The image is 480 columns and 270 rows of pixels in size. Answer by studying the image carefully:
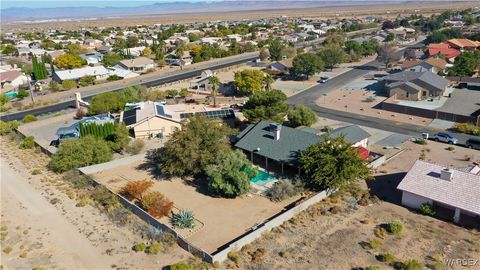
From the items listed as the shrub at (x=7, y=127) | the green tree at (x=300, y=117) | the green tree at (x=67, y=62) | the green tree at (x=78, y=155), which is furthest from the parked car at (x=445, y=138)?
the green tree at (x=67, y=62)

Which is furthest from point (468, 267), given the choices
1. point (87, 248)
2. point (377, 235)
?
point (87, 248)

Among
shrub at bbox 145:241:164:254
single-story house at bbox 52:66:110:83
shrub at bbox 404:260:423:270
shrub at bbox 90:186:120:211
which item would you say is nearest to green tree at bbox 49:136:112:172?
shrub at bbox 90:186:120:211

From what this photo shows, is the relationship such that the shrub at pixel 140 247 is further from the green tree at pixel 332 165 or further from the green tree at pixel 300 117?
the green tree at pixel 300 117

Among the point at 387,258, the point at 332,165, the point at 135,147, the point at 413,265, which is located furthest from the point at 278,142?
the point at 413,265

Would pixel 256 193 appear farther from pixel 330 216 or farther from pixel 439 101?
pixel 439 101

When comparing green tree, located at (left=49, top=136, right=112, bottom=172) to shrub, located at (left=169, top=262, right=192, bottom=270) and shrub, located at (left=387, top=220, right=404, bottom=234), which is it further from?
shrub, located at (left=387, top=220, right=404, bottom=234)

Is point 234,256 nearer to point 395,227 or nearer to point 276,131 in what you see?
point 395,227
